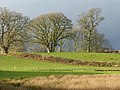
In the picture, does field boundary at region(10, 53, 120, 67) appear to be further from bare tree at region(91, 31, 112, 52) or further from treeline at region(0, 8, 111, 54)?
bare tree at region(91, 31, 112, 52)

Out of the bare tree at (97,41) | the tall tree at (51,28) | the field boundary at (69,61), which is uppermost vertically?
the tall tree at (51,28)

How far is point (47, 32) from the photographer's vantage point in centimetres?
8600

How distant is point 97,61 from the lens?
58.1m

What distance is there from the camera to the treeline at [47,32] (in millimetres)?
79562

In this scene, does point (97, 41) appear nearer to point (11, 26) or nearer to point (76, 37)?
point (76, 37)

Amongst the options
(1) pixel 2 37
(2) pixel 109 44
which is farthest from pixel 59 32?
(2) pixel 109 44

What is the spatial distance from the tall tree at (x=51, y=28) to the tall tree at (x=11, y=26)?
5.79 m

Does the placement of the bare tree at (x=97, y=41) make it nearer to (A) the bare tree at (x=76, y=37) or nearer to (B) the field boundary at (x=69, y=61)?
(A) the bare tree at (x=76, y=37)

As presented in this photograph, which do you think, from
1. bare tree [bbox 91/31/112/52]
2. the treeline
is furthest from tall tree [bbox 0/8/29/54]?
bare tree [bbox 91/31/112/52]

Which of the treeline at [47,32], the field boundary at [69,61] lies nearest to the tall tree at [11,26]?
the treeline at [47,32]

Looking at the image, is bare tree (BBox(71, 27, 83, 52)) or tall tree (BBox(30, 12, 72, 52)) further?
bare tree (BBox(71, 27, 83, 52))

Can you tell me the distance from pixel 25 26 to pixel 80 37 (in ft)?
65.3

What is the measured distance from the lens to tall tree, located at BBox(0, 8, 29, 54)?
259 feet

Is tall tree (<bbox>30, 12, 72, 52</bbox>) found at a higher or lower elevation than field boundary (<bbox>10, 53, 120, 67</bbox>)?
higher
